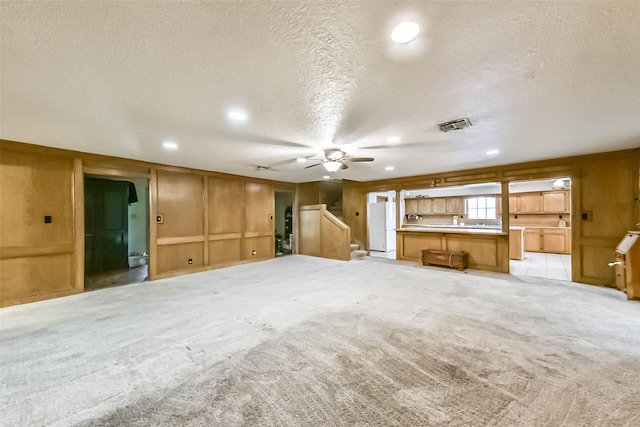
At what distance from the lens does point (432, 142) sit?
146 inches

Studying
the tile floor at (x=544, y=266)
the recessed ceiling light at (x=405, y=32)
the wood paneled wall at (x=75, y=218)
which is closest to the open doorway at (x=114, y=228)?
the wood paneled wall at (x=75, y=218)

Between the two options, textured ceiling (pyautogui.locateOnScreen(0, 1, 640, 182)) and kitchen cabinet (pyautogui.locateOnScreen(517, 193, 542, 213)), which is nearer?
textured ceiling (pyautogui.locateOnScreen(0, 1, 640, 182))

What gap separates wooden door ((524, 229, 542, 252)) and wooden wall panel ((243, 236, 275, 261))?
873cm

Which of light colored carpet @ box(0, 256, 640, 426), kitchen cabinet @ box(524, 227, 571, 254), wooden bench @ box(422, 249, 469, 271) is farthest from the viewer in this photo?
kitchen cabinet @ box(524, 227, 571, 254)

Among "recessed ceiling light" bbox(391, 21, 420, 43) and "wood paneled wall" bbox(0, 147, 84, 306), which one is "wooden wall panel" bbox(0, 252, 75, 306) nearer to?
"wood paneled wall" bbox(0, 147, 84, 306)

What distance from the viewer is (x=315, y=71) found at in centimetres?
186

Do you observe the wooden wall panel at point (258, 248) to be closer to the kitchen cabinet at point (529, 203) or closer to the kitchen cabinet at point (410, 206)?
the kitchen cabinet at point (410, 206)

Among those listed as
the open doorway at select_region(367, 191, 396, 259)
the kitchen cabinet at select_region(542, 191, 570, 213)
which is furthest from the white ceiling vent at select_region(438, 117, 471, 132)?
the kitchen cabinet at select_region(542, 191, 570, 213)

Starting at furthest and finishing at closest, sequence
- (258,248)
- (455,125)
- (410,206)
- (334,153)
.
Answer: (410,206)
(258,248)
(334,153)
(455,125)

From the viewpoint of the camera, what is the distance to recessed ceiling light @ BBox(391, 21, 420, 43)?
1.39 metres

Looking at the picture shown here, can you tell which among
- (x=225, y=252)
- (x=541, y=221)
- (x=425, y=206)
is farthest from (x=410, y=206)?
(x=225, y=252)

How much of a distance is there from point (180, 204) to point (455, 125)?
5541 millimetres

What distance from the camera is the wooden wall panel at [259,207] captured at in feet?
22.4

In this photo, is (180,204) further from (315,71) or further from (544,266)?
(544,266)
